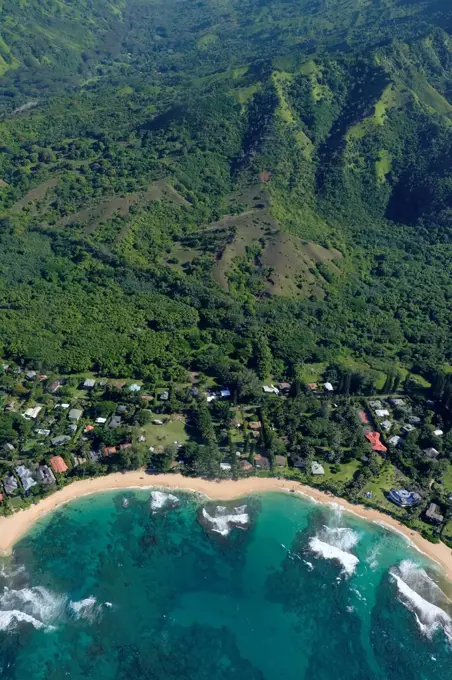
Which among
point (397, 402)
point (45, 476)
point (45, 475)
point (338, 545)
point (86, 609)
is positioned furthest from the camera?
point (397, 402)

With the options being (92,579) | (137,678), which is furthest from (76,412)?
(137,678)

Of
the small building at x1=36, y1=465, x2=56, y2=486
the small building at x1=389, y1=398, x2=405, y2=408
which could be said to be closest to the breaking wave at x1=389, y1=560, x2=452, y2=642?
the small building at x1=389, y1=398, x2=405, y2=408

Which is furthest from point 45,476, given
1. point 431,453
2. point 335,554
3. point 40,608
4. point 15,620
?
point 431,453

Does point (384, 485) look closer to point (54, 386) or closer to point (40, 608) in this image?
point (40, 608)

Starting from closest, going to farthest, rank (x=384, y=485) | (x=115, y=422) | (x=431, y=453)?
(x=384, y=485) → (x=431, y=453) → (x=115, y=422)

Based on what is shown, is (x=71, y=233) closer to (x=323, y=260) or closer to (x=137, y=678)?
(x=323, y=260)

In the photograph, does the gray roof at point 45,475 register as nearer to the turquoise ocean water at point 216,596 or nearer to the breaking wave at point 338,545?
the turquoise ocean water at point 216,596

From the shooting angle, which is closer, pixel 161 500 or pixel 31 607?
pixel 31 607
